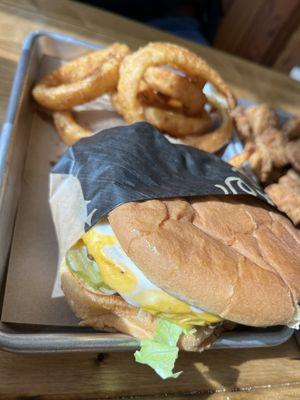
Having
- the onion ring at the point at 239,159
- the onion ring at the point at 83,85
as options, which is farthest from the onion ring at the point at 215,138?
the onion ring at the point at 83,85

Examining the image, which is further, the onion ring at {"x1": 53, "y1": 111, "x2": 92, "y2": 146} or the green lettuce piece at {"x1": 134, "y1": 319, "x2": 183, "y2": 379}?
the onion ring at {"x1": 53, "y1": 111, "x2": 92, "y2": 146}

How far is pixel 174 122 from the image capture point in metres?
1.76

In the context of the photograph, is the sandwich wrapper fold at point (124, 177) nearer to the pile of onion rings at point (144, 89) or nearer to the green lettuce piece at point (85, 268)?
the green lettuce piece at point (85, 268)

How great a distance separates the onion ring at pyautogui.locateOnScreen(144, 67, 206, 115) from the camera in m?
1.70

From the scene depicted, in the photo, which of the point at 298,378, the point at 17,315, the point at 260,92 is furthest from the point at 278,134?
the point at 17,315

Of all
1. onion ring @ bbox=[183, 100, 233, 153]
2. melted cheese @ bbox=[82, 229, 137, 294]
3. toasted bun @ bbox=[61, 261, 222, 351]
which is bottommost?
toasted bun @ bbox=[61, 261, 222, 351]

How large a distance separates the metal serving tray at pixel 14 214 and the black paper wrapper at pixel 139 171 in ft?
0.61

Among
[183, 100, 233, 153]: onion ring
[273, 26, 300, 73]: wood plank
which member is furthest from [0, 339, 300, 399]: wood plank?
[273, 26, 300, 73]: wood plank

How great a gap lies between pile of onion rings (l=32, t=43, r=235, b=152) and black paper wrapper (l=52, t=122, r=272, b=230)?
13.0 inches

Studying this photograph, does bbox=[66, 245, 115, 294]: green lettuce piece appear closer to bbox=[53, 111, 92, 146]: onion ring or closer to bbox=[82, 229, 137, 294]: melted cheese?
bbox=[82, 229, 137, 294]: melted cheese

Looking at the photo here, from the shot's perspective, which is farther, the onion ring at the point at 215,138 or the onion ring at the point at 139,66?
the onion ring at the point at 215,138

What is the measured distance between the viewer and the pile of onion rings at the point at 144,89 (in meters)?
1.68

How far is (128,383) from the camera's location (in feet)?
3.79

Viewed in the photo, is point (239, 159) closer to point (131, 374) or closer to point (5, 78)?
point (131, 374)
